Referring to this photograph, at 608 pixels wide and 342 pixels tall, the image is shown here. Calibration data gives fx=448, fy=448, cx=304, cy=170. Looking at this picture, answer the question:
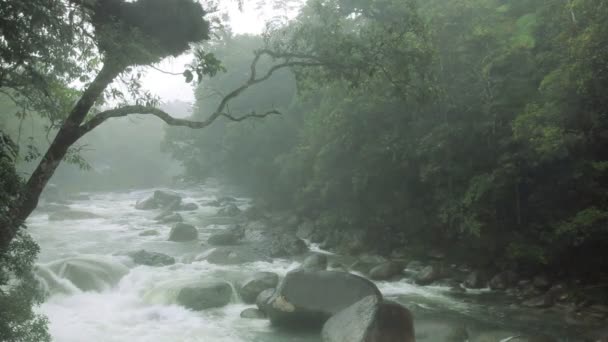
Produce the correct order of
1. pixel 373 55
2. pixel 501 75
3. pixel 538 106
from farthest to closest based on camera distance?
pixel 501 75
pixel 538 106
pixel 373 55

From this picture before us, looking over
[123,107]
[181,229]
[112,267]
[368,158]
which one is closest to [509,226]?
[368,158]

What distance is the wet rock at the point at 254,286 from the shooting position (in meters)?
13.2

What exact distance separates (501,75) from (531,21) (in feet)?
8.69

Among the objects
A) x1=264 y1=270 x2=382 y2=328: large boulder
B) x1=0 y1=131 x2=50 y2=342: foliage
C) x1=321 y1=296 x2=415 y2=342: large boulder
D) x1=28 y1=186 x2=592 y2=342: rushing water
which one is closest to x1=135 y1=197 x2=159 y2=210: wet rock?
x1=28 y1=186 x2=592 y2=342: rushing water

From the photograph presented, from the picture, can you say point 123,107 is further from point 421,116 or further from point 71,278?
point 421,116

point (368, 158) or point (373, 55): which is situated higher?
point (373, 55)

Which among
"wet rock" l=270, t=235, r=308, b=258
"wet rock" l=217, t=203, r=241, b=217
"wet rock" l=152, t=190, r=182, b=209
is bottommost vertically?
"wet rock" l=270, t=235, r=308, b=258

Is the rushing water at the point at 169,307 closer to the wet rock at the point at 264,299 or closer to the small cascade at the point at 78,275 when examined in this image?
the small cascade at the point at 78,275

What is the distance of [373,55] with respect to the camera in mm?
9094

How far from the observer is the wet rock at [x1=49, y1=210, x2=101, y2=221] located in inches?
1055

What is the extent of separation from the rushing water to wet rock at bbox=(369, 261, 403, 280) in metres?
0.48

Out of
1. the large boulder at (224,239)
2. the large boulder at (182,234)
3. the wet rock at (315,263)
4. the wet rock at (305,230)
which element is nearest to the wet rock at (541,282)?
the wet rock at (315,263)

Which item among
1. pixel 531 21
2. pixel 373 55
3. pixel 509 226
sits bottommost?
pixel 509 226

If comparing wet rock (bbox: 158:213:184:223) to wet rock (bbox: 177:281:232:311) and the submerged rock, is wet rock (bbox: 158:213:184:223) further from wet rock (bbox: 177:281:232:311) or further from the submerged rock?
wet rock (bbox: 177:281:232:311)
